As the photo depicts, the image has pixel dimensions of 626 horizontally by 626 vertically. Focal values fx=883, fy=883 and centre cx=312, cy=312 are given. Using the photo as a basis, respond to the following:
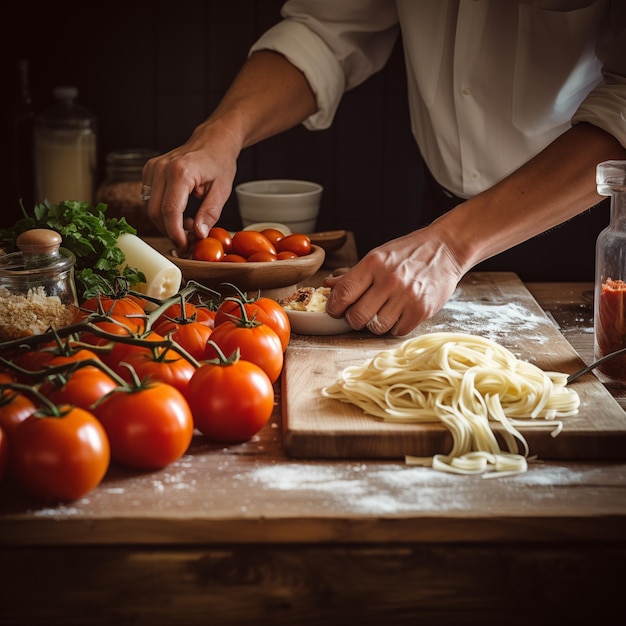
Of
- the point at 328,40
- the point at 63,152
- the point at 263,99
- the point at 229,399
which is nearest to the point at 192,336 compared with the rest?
the point at 229,399

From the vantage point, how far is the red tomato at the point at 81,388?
1221 mm

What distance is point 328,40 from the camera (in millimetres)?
2461

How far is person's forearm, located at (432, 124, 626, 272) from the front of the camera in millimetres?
1702

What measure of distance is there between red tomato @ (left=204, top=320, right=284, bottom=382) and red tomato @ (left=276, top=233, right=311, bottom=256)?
0.63 meters

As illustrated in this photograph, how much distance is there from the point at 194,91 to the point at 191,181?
1.24 metres

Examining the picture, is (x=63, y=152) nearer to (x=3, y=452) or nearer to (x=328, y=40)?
(x=328, y=40)

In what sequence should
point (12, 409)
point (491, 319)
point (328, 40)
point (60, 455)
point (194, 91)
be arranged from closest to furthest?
point (60, 455) → point (12, 409) → point (491, 319) → point (328, 40) → point (194, 91)

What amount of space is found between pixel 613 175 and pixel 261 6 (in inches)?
75.8

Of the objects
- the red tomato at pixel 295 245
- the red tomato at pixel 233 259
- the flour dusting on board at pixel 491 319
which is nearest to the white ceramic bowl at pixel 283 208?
the red tomato at pixel 295 245

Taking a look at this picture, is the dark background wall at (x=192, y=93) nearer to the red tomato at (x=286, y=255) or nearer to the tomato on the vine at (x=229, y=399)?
the red tomato at (x=286, y=255)

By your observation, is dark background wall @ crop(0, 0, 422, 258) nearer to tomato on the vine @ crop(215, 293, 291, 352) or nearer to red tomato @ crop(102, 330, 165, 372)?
tomato on the vine @ crop(215, 293, 291, 352)

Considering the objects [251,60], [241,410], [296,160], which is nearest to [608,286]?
[241,410]

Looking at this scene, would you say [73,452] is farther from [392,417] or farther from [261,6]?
[261,6]

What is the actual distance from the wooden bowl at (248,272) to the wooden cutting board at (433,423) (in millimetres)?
236
